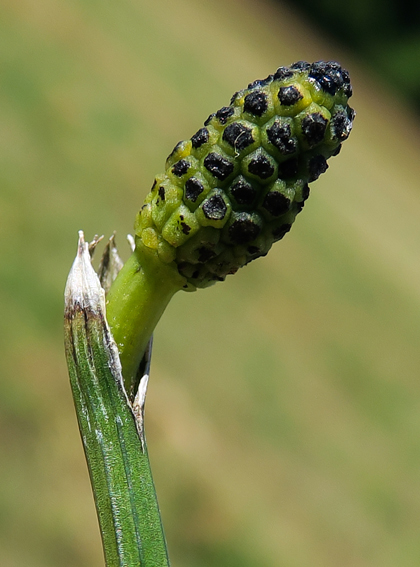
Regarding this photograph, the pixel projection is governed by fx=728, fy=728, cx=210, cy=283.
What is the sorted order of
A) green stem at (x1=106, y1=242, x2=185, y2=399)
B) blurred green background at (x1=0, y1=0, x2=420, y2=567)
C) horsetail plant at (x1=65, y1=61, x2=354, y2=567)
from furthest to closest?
blurred green background at (x1=0, y1=0, x2=420, y2=567) → green stem at (x1=106, y1=242, x2=185, y2=399) → horsetail plant at (x1=65, y1=61, x2=354, y2=567)

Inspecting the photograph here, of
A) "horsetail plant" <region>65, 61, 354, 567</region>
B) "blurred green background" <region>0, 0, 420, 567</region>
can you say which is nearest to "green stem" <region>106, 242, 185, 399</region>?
"horsetail plant" <region>65, 61, 354, 567</region>

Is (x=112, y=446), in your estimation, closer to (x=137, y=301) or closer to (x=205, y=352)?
(x=137, y=301)

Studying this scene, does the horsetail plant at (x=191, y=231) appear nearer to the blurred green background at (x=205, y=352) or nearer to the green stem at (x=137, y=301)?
the green stem at (x=137, y=301)

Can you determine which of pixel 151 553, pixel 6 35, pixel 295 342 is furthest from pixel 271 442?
pixel 6 35

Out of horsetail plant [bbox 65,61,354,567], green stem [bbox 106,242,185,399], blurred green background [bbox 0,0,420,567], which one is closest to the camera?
horsetail plant [bbox 65,61,354,567]

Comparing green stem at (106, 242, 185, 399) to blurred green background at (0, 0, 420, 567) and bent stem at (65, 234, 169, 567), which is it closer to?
bent stem at (65, 234, 169, 567)

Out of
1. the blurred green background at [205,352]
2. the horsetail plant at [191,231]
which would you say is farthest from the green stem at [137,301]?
the blurred green background at [205,352]

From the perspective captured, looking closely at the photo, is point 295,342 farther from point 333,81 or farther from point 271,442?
point 333,81

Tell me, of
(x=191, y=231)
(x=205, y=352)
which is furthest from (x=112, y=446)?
(x=205, y=352)
